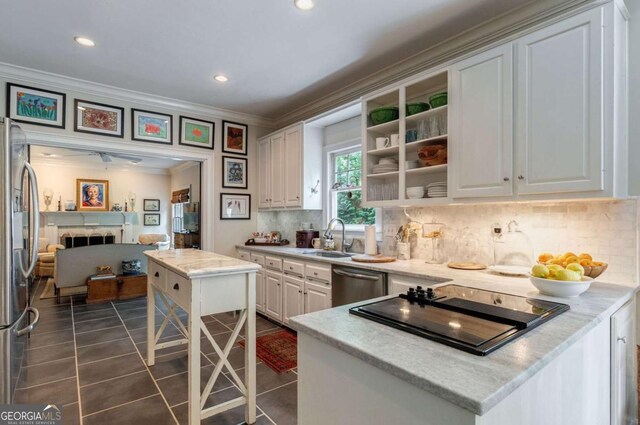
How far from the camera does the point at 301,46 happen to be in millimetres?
2791

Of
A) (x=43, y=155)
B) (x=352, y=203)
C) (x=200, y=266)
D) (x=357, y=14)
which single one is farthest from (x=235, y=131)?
(x=43, y=155)

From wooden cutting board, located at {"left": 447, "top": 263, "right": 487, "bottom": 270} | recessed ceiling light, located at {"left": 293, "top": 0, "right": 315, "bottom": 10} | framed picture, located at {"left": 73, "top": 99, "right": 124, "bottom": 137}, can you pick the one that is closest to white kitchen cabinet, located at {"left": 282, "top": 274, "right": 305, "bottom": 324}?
wooden cutting board, located at {"left": 447, "top": 263, "right": 487, "bottom": 270}

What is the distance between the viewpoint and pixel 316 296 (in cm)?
314

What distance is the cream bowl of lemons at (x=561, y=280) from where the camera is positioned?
152cm

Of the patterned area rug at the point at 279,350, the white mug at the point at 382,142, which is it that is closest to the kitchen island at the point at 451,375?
the patterned area rug at the point at 279,350

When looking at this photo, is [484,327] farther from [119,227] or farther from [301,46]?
[119,227]

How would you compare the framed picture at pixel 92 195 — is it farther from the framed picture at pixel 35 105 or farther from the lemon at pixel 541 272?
the lemon at pixel 541 272

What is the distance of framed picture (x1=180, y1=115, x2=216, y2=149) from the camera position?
4.21 metres

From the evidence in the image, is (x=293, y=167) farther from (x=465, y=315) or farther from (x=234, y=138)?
(x=465, y=315)

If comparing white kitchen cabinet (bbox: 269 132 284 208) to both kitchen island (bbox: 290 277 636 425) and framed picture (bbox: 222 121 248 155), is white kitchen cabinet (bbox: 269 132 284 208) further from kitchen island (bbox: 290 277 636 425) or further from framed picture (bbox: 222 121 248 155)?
kitchen island (bbox: 290 277 636 425)

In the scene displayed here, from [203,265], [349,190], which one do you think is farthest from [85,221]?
[203,265]

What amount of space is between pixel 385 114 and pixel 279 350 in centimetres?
243

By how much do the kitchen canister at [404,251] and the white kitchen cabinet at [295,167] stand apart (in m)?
1.38

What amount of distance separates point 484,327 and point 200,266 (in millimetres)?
1590
